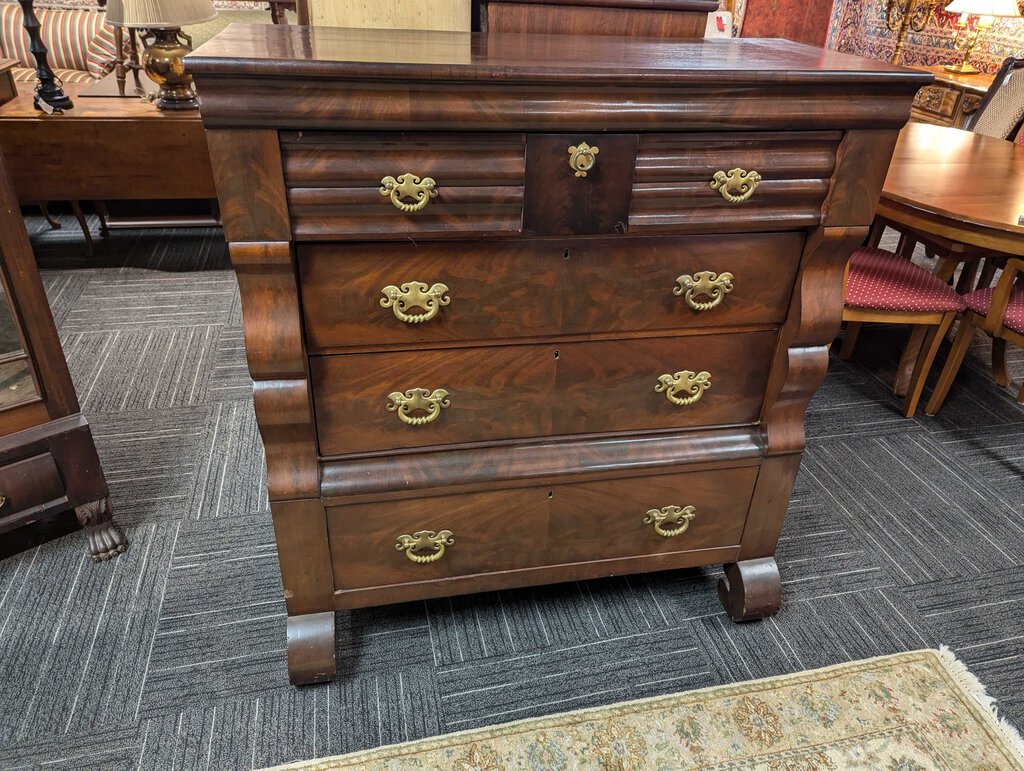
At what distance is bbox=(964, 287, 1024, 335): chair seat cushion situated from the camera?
221cm

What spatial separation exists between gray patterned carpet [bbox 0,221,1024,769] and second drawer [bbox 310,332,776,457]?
20.9 inches

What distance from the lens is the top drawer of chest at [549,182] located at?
108 cm

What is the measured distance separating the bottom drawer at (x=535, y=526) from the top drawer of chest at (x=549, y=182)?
0.53 m

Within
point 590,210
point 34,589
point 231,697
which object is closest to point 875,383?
point 590,210

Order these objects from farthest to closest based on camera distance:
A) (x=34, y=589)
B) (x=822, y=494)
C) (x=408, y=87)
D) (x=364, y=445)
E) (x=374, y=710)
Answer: (x=822, y=494), (x=34, y=589), (x=374, y=710), (x=364, y=445), (x=408, y=87)

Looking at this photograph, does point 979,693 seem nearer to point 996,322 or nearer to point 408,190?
point 996,322

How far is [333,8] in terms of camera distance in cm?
154

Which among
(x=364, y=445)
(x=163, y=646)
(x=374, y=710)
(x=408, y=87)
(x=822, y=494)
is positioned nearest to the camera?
(x=408, y=87)

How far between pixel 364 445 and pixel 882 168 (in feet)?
3.39

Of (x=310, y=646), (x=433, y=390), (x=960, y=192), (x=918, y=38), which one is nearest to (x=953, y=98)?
(x=918, y=38)

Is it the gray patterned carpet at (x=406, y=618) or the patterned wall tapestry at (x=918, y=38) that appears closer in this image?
the gray patterned carpet at (x=406, y=618)

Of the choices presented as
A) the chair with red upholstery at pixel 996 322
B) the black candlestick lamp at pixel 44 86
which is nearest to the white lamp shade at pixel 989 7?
the chair with red upholstery at pixel 996 322

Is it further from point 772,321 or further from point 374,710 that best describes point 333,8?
point 374,710

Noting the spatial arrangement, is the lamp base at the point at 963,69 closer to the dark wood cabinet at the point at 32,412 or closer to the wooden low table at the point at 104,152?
the wooden low table at the point at 104,152
